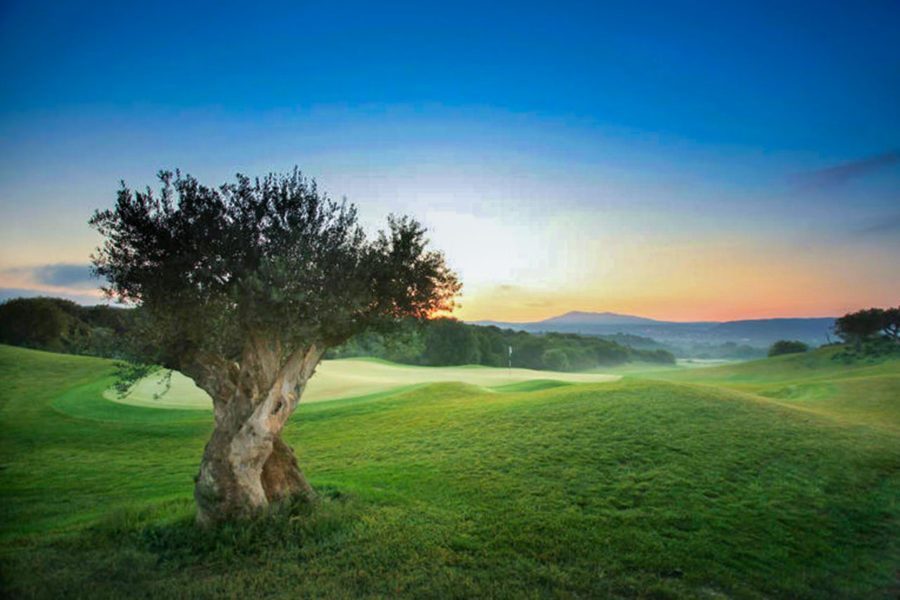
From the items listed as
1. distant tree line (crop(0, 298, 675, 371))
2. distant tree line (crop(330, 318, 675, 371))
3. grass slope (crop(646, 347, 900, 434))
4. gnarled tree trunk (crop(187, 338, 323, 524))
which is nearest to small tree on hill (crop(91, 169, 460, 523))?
gnarled tree trunk (crop(187, 338, 323, 524))

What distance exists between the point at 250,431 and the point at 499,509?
6263mm

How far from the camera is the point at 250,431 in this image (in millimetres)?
9297

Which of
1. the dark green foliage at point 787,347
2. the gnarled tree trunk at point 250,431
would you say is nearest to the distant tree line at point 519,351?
the dark green foliage at point 787,347

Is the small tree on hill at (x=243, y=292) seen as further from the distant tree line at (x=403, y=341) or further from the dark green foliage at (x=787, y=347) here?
the dark green foliage at (x=787, y=347)

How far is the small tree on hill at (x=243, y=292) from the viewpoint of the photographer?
8.72 metres

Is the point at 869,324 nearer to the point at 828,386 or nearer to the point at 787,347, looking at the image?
the point at 787,347

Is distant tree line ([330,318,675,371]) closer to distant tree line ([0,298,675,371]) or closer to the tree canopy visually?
distant tree line ([0,298,675,371])

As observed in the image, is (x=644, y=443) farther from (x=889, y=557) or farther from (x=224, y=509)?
(x=224, y=509)

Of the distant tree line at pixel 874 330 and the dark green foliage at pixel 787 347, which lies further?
the dark green foliage at pixel 787 347

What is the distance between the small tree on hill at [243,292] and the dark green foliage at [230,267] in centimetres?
2

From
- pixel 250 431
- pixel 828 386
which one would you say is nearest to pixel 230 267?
pixel 250 431

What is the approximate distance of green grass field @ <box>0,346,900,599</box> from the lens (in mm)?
7074

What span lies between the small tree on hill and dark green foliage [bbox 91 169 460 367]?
1.0 inches

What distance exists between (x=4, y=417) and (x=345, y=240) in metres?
26.5
